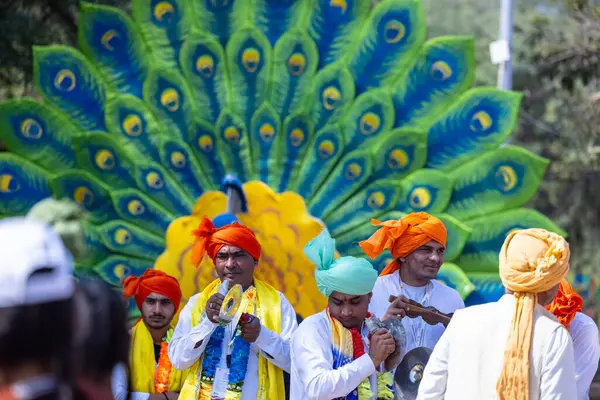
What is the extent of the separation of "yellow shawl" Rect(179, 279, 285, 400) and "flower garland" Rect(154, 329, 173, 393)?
367 mm

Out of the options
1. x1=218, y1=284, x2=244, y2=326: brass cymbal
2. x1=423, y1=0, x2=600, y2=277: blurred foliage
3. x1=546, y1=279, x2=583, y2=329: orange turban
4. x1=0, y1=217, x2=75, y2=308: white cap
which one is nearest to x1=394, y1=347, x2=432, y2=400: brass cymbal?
x1=546, y1=279, x2=583, y2=329: orange turban

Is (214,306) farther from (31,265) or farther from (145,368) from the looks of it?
(31,265)

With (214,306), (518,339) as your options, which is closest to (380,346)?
(214,306)

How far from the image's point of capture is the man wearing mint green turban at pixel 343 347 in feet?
12.4

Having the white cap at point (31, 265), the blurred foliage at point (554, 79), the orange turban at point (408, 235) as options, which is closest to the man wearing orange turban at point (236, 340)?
the orange turban at point (408, 235)

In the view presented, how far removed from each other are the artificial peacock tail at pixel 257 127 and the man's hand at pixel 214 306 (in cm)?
271

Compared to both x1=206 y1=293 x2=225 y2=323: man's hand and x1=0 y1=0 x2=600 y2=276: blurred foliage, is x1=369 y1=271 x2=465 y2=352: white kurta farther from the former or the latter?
x1=0 y1=0 x2=600 y2=276: blurred foliage

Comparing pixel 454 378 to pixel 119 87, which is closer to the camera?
pixel 454 378

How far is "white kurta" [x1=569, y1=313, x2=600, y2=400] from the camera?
3.89m

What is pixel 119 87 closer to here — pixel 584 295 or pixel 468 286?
pixel 468 286

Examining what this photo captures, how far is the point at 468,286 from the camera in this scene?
661cm

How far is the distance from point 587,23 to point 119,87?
7265 millimetres

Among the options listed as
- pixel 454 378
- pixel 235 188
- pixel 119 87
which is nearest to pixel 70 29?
pixel 119 87

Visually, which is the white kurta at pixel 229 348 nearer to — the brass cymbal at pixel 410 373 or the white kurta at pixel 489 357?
the brass cymbal at pixel 410 373
